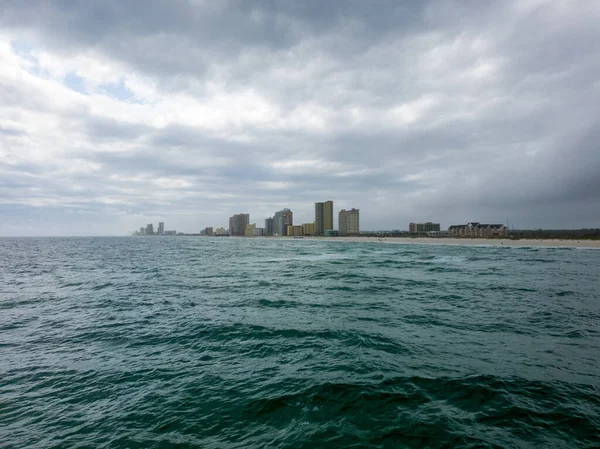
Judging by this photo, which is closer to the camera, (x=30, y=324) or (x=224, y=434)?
(x=224, y=434)

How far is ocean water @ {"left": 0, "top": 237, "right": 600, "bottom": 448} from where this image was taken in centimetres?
755

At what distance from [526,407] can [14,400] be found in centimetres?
1540

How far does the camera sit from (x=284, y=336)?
14.7m

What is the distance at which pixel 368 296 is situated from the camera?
950 inches

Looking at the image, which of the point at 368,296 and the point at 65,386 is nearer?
the point at 65,386

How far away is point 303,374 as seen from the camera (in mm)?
10547

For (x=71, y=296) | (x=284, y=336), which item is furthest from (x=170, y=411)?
(x=71, y=296)

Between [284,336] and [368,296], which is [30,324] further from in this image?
[368,296]

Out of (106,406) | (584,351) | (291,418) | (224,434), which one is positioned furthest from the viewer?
(584,351)

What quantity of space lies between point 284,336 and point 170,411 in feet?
22.4

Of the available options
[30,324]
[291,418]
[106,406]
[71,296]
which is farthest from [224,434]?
[71,296]

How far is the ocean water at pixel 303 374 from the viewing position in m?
7.55

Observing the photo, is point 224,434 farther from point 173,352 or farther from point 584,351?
point 584,351

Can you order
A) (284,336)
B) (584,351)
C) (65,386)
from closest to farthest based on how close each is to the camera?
(65,386) → (584,351) → (284,336)
